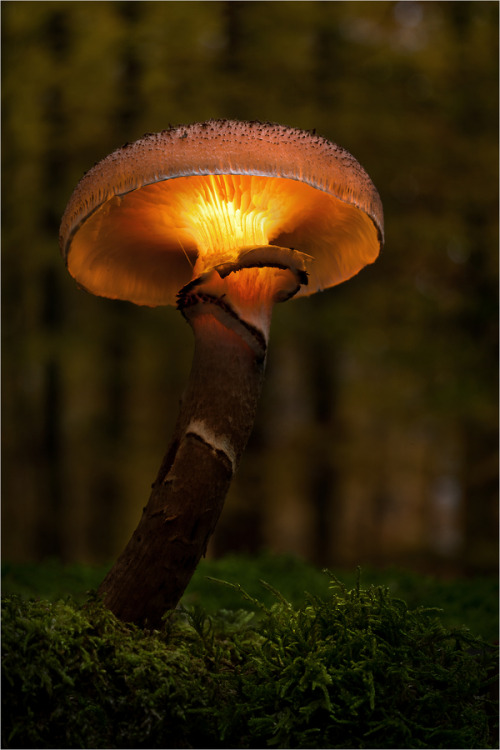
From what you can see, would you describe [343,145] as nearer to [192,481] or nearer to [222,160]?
[222,160]

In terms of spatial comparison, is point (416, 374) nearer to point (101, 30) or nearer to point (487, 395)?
point (487, 395)

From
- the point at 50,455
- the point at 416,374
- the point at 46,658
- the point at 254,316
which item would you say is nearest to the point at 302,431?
the point at 416,374

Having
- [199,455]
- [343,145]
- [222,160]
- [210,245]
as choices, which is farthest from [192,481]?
[343,145]

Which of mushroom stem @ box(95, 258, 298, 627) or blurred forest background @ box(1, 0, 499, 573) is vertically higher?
blurred forest background @ box(1, 0, 499, 573)

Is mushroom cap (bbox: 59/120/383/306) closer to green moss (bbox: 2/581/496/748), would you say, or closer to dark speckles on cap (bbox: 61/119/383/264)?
dark speckles on cap (bbox: 61/119/383/264)

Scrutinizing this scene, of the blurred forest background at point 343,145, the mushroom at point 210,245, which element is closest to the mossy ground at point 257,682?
the mushroom at point 210,245

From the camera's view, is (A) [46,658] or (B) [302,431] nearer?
(A) [46,658]

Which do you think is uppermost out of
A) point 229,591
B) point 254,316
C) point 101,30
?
point 101,30

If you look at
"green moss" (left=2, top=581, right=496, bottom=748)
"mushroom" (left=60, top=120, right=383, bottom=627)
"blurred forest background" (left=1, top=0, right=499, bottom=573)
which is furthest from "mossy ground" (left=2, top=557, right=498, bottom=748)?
"blurred forest background" (left=1, top=0, right=499, bottom=573)
